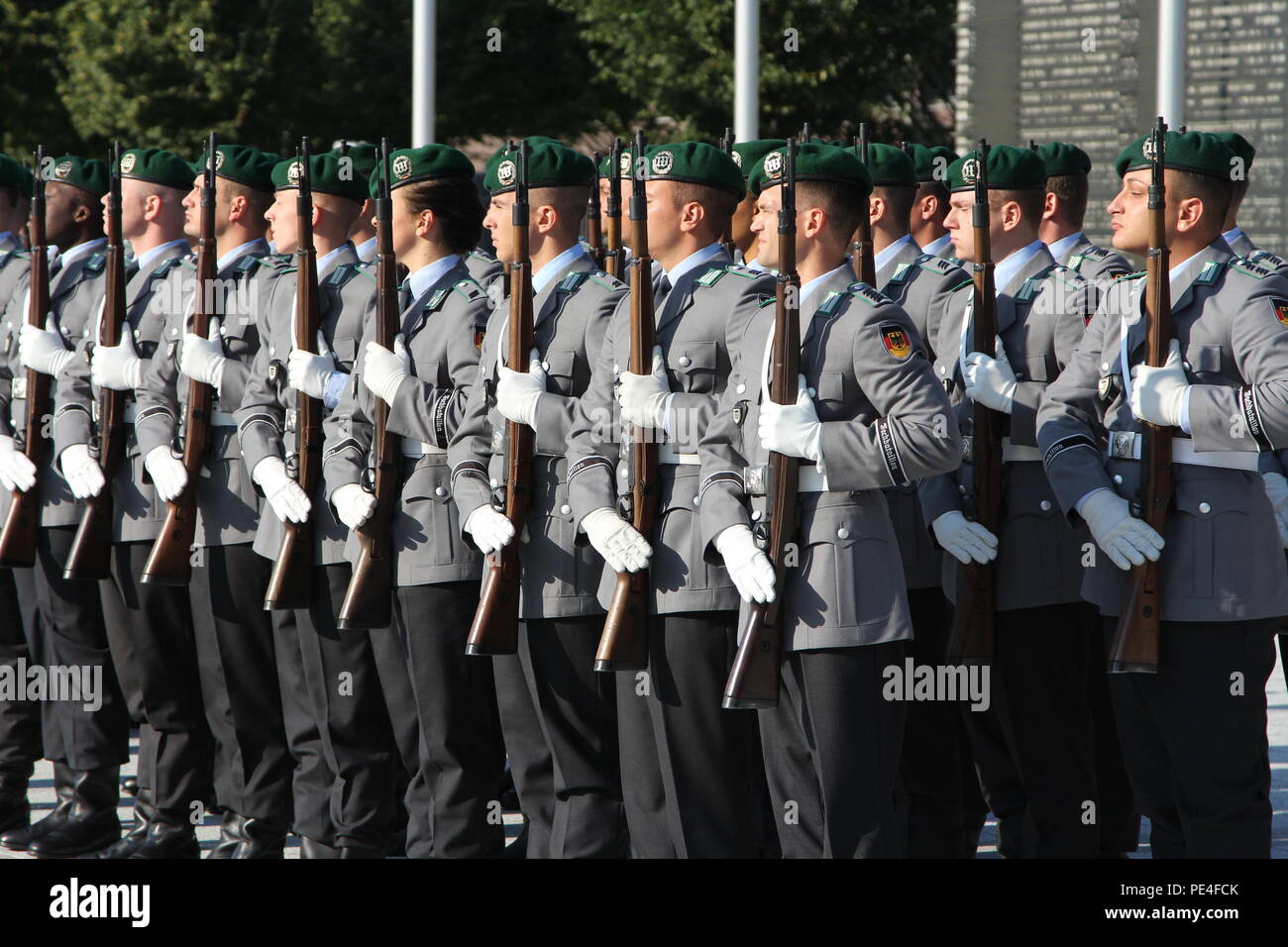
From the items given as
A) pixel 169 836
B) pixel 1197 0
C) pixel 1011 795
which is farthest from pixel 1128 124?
pixel 169 836

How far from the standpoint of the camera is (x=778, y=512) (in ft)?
14.3

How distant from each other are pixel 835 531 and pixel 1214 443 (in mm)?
964

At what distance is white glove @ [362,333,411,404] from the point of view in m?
5.32

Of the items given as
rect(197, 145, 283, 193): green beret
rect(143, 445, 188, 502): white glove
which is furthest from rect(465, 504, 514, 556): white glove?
rect(197, 145, 283, 193): green beret

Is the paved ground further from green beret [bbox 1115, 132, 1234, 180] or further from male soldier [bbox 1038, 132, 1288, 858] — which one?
green beret [bbox 1115, 132, 1234, 180]

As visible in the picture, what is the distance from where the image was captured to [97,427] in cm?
641

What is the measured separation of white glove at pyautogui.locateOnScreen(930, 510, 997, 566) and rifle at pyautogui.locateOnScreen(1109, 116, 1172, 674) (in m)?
0.61

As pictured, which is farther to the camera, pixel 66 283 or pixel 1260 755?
pixel 66 283

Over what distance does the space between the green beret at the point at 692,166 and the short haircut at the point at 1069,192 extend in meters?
1.68

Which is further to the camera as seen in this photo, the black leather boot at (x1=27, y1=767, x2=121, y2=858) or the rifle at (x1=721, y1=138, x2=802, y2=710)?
the black leather boot at (x1=27, y1=767, x2=121, y2=858)

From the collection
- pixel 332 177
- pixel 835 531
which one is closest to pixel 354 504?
pixel 332 177
